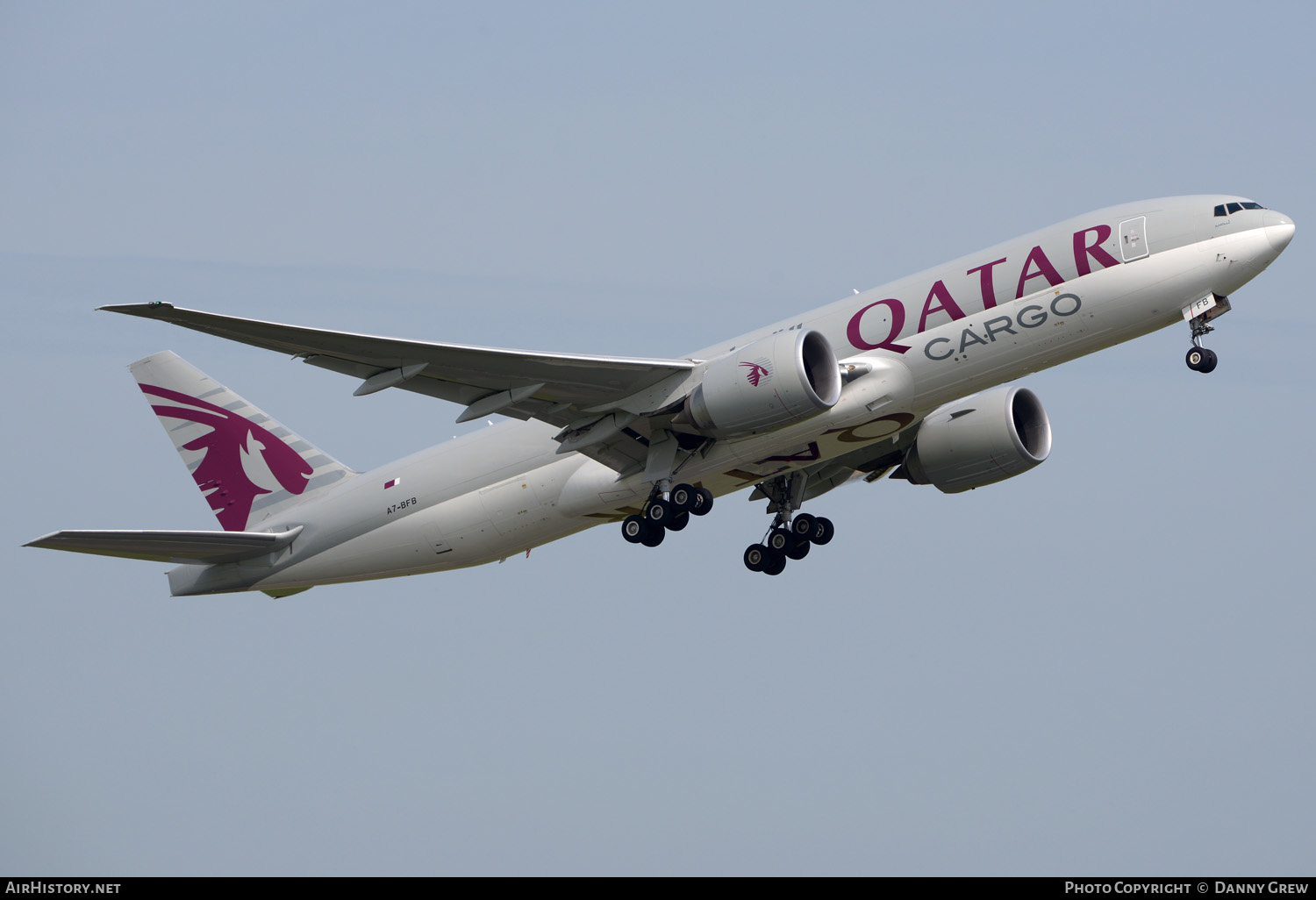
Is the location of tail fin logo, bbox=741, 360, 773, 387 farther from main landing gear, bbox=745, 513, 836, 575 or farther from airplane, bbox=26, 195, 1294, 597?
main landing gear, bbox=745, 513, 836, 575

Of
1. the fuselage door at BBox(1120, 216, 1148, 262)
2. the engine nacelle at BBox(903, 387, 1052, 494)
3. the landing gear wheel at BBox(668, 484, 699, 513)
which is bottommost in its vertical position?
the landing gear wheel at BBox(668, 484, 699, 513)

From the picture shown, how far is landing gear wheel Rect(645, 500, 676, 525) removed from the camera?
32.5m

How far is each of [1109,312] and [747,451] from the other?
25.7 ft

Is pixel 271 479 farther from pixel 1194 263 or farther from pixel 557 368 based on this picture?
pixel 1194 263

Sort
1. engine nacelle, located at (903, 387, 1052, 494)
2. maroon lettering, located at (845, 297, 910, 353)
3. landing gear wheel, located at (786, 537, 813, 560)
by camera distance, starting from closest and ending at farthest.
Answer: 1. maroon lettering, located at (845, 297, 910, 353)
2. engine nacelle, located at (903, 387, 1052, 494)
3. landing gear wheel, located at (786, 537, 813, 560)

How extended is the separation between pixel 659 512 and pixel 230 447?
12805 millimetres

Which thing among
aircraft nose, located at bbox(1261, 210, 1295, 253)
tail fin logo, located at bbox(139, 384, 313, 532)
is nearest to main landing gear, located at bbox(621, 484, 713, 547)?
tail fin logo, located at bbox(139, 384, 313, 532)

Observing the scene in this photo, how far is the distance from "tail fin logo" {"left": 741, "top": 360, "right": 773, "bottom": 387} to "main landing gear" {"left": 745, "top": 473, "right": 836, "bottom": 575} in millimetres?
A: 7464

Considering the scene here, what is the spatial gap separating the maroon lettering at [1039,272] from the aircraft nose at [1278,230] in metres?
3.94

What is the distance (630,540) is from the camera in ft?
108

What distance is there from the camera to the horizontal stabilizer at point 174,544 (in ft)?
104
